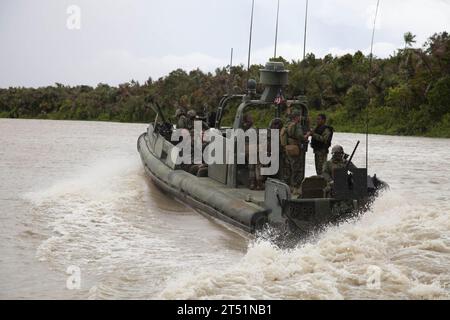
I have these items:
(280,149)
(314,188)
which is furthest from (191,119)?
(314,188)

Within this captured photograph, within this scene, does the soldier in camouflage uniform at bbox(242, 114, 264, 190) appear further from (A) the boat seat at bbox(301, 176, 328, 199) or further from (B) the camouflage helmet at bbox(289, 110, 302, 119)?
(A) the boat seat at bbox(301, 176, 328, 199)

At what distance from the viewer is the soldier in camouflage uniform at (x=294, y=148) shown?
11.5m

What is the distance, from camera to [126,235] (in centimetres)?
1207

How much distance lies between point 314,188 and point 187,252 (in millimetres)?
2054

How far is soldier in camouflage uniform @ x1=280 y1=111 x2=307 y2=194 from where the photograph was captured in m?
11.5

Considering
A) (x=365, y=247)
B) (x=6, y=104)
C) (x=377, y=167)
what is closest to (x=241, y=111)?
(x=365, y=247)

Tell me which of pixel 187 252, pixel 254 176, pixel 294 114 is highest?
pixel 294 114

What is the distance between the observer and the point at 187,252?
35.5 ft

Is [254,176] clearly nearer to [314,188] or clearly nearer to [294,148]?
[294,148]

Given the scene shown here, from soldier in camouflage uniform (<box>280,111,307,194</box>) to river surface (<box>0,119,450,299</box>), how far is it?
1313 mm

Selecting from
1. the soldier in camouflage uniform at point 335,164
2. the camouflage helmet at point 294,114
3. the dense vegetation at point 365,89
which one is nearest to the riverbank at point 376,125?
the dense vegetation at point 365,89

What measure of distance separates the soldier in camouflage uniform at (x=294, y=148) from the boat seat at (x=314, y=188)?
0.82m

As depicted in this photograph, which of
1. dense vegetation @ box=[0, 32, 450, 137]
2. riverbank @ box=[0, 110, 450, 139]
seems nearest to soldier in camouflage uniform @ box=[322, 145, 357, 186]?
dense vegetation @ box=[0, 32, 450, 137]
